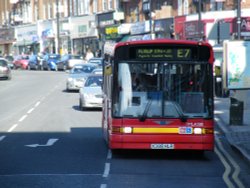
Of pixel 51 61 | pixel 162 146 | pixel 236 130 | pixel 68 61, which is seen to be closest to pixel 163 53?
pixel 162 146

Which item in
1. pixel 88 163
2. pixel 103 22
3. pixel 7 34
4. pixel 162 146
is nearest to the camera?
pixel 88 163

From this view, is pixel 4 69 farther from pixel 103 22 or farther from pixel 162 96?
pixel 162 96

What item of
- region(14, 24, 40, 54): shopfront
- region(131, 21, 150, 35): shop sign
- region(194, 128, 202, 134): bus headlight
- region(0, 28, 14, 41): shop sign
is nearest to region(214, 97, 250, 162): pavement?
region(194, 128, 202, 134): bus headlight

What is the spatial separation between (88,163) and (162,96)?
200cm

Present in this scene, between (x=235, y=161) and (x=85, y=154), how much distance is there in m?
3.19

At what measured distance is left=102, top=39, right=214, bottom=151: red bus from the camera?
14.6m

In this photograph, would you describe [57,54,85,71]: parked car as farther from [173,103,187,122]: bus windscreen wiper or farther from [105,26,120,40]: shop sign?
[173,103,187,122]: bus windscreen wiper

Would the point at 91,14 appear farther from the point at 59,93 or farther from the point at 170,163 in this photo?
the point at 170,163

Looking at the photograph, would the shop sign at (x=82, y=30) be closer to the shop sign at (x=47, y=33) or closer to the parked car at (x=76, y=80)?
the shop sign at (x=47, y=33)

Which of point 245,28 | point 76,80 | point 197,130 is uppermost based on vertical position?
point 245,28

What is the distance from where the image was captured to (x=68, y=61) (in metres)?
64.0

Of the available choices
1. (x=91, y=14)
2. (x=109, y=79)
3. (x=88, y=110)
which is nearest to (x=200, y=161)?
(x=109, y=79)

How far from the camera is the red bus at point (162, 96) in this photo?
1456cm

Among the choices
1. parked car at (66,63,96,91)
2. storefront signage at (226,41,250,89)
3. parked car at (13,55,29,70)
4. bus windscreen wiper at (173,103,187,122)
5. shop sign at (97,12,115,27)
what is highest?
shop sign at (97,12,115,27)
